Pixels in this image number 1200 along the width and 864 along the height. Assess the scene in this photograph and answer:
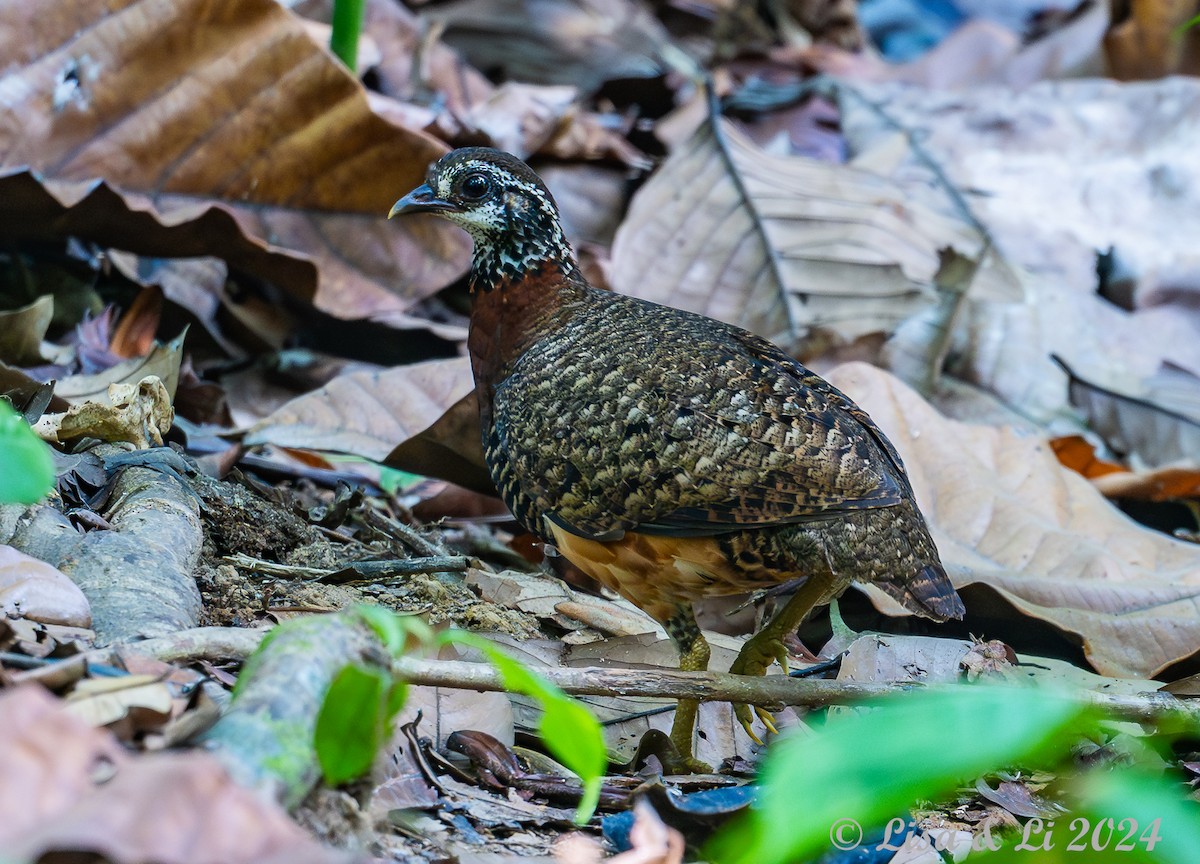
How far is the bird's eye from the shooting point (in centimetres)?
493

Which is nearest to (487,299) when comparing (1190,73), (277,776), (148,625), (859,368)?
(859,368)

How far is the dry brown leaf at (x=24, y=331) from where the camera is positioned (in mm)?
5102

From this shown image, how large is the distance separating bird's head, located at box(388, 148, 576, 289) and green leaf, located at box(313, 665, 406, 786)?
9.62 ft

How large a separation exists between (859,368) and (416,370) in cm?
191

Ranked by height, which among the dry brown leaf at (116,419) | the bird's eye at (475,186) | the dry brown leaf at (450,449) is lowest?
the dry brown leaf at (450,449)

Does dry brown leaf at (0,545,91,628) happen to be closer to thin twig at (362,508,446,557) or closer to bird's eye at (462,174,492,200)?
thin twig at (362,508,446,557)

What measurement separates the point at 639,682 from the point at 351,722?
1033 mm

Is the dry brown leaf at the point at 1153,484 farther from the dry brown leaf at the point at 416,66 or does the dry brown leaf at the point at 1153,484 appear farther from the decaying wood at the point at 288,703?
the decaying wood at the point at 288,703

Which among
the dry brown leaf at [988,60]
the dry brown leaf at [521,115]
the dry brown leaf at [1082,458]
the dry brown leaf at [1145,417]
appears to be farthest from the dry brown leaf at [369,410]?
the dry brown leaf at [988,60]

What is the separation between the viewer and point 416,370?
18.3 ft

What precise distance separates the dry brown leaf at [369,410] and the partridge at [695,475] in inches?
27.4

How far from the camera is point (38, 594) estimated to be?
9.85 ft

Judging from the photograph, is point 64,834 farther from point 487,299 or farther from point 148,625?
point 487,299

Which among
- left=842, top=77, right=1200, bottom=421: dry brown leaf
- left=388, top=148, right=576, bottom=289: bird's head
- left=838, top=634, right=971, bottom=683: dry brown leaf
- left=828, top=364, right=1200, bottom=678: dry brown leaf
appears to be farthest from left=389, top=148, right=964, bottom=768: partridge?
left=842, top=77, right=1200, bottom=421: dry brown leaf
